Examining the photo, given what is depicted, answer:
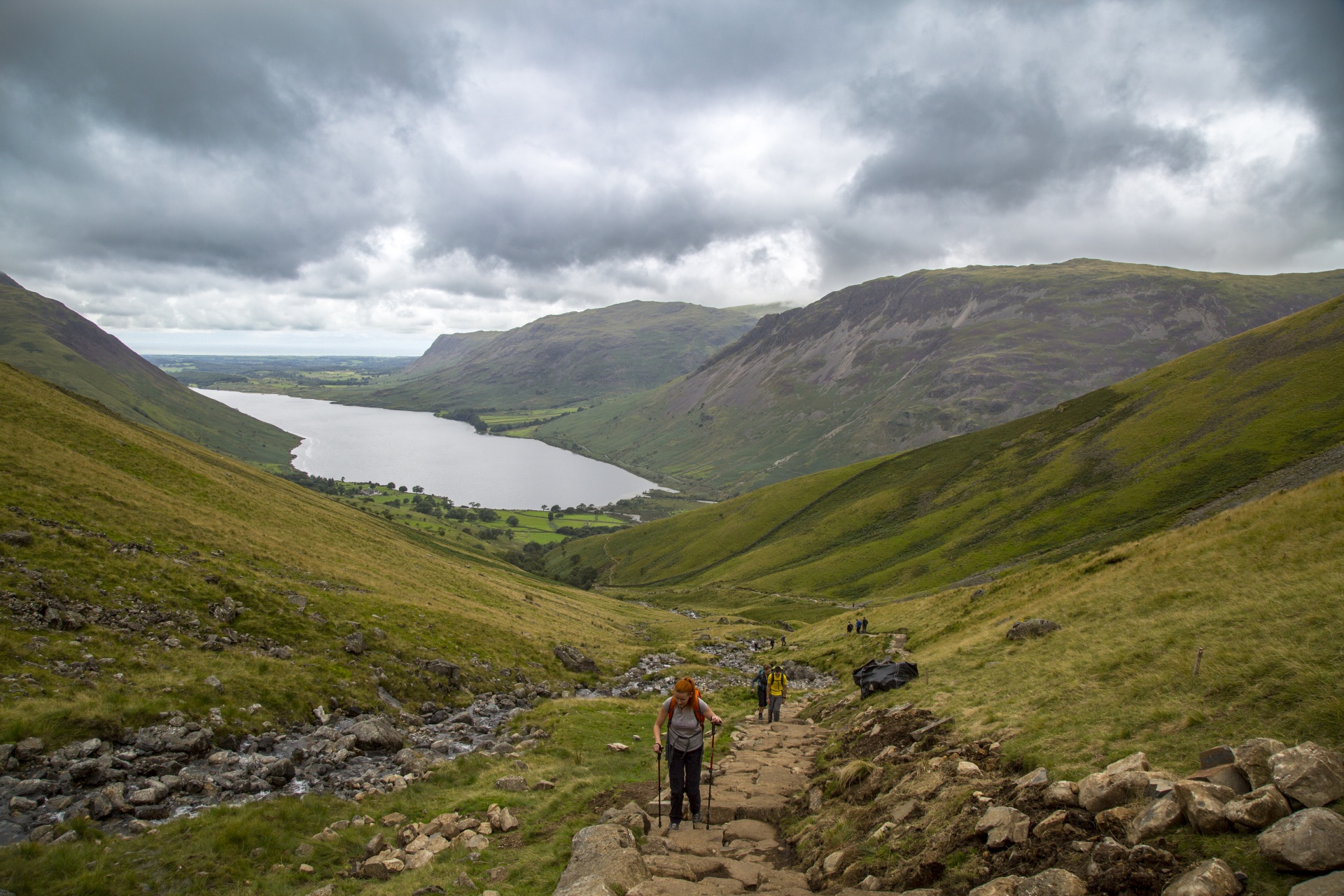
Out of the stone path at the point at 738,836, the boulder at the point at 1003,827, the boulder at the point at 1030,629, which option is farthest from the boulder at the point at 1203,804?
the boulder at the point at 1030,629

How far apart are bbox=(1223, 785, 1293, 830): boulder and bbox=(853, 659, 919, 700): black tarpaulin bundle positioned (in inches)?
711

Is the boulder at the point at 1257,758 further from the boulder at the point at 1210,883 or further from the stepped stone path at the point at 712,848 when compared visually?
the stepped stone path at the point at 712,848

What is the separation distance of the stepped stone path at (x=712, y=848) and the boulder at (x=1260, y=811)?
18.3 feet

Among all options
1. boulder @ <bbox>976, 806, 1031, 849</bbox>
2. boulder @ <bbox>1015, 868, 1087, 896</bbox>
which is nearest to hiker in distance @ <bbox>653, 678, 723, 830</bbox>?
boulder @ <bbox>976, 806, 1031, 849</bbox>

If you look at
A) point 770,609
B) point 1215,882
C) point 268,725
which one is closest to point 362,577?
point 268,725

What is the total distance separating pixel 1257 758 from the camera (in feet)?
30.8

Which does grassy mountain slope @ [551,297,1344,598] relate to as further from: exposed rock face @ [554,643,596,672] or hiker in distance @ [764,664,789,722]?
hiker in distance @ [764,664,789,722]

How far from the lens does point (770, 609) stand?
8931 centimetres

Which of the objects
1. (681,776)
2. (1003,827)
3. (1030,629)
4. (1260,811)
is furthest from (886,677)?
(1260,811)

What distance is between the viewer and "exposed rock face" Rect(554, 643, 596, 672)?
39781 mm

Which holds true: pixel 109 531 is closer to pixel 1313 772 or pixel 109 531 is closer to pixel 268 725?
pixel 268 725

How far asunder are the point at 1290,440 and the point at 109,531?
117589 mm

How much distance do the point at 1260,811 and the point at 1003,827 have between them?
11.4 feet

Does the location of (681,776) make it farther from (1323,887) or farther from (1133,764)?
(1323,887)
